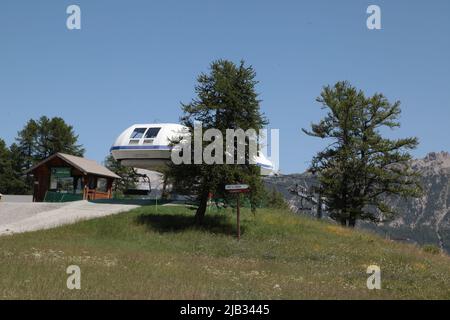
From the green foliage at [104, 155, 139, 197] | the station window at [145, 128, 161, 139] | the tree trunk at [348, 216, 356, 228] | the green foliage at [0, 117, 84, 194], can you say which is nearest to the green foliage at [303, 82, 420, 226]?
the tree trunk at [348, 216, 356, 228]

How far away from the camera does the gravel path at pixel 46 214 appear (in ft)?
110

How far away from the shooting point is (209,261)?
22281 mm

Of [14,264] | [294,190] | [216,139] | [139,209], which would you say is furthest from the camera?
[294,190]

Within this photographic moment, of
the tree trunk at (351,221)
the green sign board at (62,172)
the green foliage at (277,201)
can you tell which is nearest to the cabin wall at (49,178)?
the green sign board at (62,172)

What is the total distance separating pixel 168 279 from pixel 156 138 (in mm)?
28687

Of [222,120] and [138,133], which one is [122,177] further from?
[222,120]

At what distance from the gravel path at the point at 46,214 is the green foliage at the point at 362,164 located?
60.7 feet

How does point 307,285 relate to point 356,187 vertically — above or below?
below

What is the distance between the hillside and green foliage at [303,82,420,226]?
1066cm

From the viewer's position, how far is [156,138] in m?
44.3

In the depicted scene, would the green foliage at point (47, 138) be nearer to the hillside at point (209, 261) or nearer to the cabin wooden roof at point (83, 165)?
the cabin wooden roof at point (83, 165)

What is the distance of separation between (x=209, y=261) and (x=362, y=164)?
2799 cm
